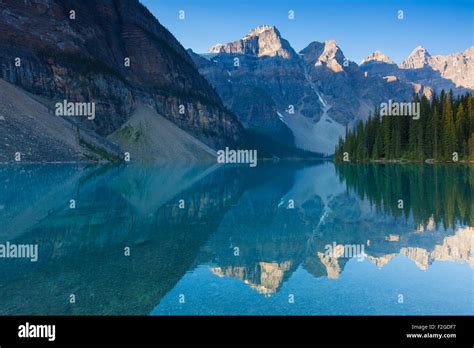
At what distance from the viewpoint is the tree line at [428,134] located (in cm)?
10181

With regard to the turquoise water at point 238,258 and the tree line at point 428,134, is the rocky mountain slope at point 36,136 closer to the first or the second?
the turquoise water at point 238,258

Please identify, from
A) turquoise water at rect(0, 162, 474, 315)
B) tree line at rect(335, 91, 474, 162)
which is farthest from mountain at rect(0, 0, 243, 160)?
tree line at rect(335, 91, 474, 162)

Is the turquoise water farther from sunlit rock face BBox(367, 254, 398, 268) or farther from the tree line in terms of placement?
the tree line

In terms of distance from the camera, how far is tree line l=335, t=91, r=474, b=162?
102 meters

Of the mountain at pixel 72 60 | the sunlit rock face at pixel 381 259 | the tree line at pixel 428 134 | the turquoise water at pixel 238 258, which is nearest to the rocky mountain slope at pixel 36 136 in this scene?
the mountain at pixel 72 60

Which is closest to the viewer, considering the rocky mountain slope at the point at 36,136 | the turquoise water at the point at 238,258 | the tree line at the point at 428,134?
the turquoise water at the point at 238,258

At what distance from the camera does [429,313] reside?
1234cm

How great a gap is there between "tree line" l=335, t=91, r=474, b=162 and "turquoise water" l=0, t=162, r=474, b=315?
2978 inches

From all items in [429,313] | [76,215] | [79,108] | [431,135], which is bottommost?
[429,313]

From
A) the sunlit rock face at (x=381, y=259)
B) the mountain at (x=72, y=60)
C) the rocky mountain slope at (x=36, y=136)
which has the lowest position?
the sunlit rock face at (x=381, y=259)

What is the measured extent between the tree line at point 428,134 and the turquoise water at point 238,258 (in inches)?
2978
